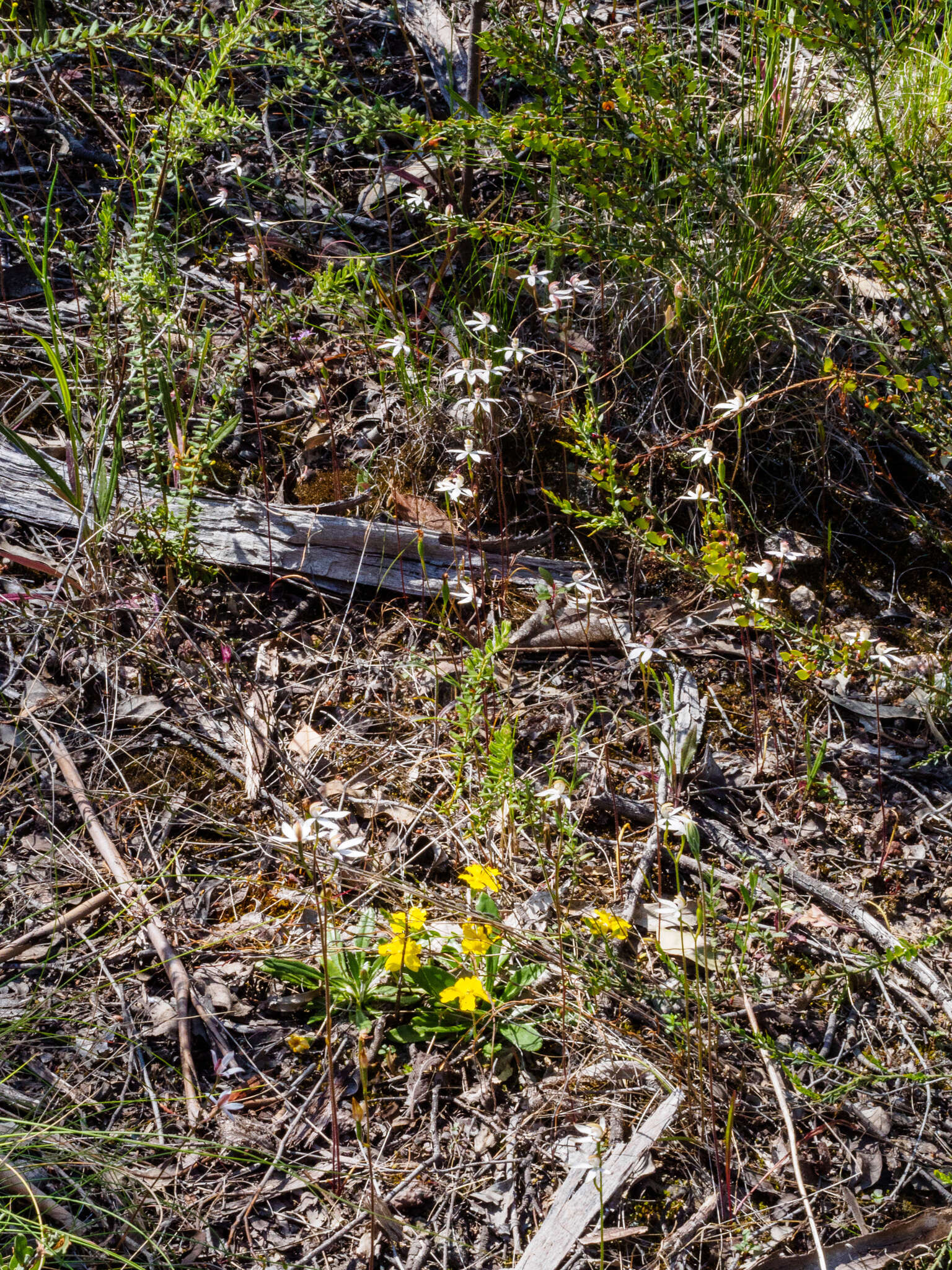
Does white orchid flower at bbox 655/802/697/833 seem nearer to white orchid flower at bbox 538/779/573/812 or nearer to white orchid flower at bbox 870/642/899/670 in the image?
white orchid flower at bbox 538/779/573/812

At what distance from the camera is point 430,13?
3.91 meters

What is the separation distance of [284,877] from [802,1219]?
1277 millimetres

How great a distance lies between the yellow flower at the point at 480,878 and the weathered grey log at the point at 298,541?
0.96 meters

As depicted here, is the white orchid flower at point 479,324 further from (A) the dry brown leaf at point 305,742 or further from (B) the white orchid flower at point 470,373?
(A) the dry brown leaf at point 305,742

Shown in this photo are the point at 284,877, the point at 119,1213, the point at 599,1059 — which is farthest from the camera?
the point at 284,877

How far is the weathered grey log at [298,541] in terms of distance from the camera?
279 cm

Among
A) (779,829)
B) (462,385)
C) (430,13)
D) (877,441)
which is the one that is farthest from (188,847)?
(430,13)

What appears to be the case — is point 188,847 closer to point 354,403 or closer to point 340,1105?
point 340,1105

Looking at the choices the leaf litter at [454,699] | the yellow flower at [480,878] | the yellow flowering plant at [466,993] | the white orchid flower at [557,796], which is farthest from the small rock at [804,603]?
the yellow flowering plant at [466,993]

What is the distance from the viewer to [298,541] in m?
2.81

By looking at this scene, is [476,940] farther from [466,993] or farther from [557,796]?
[557,796]

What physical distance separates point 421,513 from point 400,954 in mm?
1430

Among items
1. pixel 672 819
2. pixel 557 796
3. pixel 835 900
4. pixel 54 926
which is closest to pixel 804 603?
pixel 835 900

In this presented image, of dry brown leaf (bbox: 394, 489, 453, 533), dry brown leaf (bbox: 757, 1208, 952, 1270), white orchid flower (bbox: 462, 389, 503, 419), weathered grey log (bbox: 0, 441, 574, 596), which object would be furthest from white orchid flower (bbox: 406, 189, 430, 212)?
dry brown leaf (bbox: 757, 1208, 952, 1270)
